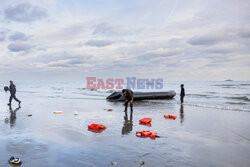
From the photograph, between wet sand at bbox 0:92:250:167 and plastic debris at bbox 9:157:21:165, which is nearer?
plastic debris at bbox 9:157:21:165

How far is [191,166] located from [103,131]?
13.8 ft

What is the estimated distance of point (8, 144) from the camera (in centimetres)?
629

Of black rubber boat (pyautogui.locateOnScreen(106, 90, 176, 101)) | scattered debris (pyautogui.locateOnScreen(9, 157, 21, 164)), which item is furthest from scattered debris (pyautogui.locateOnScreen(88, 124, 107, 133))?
black rubber boat (pyautogui.locateOnScreen(106, 90, 176, 101))

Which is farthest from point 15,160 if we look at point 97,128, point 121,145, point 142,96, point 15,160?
point 142,96

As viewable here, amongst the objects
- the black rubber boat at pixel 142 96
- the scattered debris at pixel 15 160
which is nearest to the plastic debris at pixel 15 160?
the scattered debris at pixel 15 160

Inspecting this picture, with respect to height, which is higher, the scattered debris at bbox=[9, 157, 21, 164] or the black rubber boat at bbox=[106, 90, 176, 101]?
the black rubber boat at bbox=[106, 90, 176, 101]

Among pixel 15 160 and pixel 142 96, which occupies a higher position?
pixel 142 96

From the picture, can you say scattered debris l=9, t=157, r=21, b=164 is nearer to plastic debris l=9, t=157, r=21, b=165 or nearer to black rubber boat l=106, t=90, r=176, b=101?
plastic debris l=9, t=157, r=21, b=165

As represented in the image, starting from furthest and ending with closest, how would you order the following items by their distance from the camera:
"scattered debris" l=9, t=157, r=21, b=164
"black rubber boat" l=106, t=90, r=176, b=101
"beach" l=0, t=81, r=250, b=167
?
"black rubber boat" l=106, t=90, r=176, b=101 < "beach" l=0, t=81, r=250, b=167 < "scattered debris" l=9, t=157, r=21, b=164

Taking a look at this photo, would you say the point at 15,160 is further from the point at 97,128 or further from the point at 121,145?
the point at 97,128

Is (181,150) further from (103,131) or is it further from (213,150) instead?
(103,131)

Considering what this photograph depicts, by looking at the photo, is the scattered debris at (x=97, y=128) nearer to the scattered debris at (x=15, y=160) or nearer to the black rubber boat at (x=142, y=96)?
the scattered debris at (x=15, y=160)

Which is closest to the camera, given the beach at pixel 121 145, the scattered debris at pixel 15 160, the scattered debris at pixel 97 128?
the scattered debris at pixel 15 160

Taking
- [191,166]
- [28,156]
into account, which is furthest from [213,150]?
[28,156]
